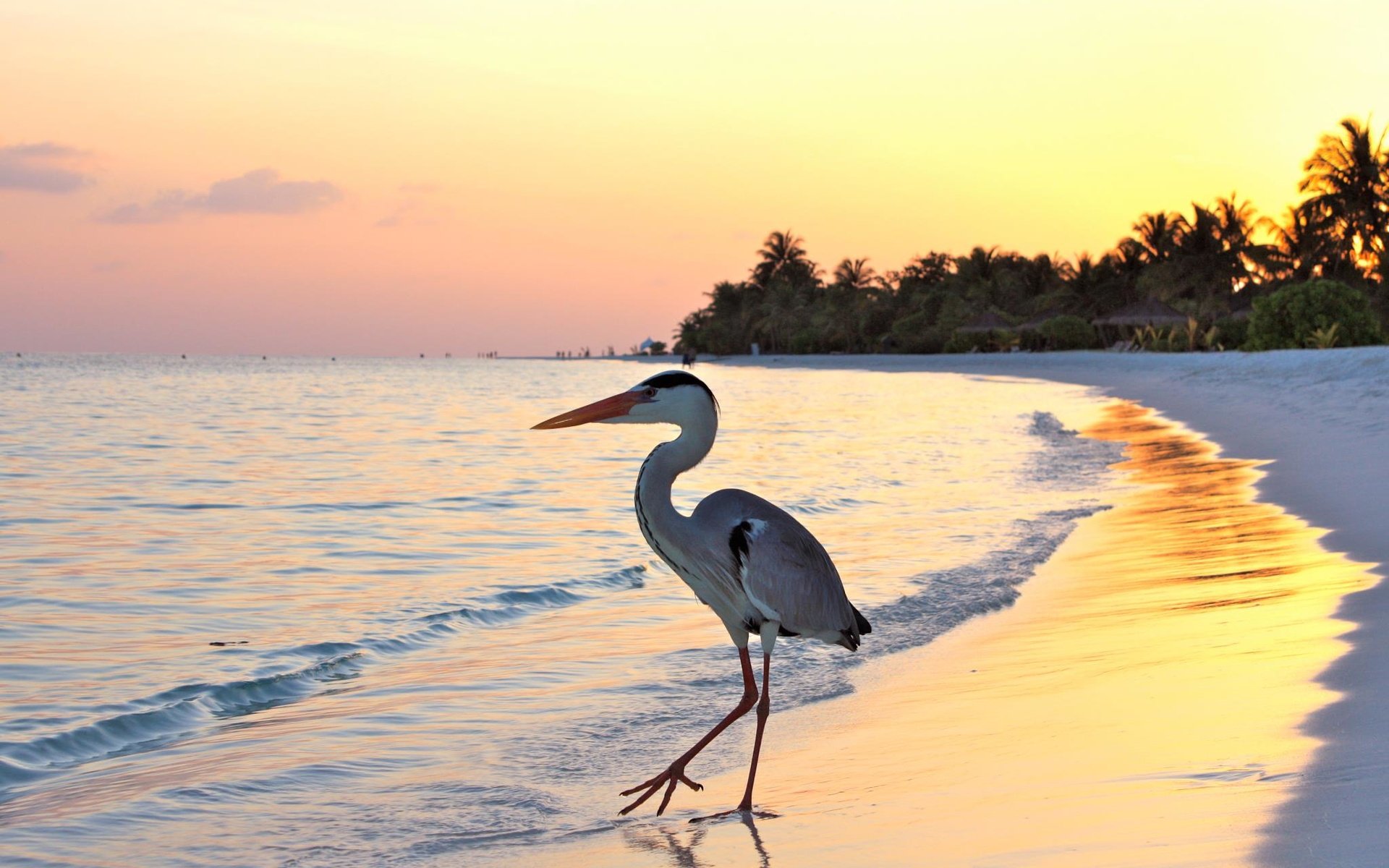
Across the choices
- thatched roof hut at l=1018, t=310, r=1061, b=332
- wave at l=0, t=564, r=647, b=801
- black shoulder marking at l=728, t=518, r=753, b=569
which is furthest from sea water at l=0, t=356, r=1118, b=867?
thatched roof hut at l=1018, t=310, r=1061, b=332

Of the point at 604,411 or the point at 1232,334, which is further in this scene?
the point at 1232,334

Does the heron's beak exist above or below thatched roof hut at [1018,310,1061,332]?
below

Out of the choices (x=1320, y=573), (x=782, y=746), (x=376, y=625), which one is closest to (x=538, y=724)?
(x=782, y=746)

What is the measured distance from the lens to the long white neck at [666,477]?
12.3 feet

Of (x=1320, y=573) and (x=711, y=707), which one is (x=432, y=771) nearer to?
(x=711, y=707)

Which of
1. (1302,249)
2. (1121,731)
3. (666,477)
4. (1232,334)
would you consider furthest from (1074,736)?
(1302,249)

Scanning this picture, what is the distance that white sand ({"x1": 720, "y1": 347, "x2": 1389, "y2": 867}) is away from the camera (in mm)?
2711

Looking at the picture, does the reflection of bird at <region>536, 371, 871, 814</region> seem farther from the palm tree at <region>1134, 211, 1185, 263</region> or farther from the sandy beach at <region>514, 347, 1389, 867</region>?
the palm tree at <region>1134, 211, 1185, 263</region>

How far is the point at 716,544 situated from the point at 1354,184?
55.0 metres

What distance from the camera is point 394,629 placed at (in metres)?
6.87

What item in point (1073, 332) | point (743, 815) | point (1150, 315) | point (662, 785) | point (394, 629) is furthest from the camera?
point (1073, 332)

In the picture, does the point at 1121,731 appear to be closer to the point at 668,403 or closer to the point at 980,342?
the point at 668,403

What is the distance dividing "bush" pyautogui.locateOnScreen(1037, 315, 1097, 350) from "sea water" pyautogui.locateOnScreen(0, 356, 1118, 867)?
52.2m

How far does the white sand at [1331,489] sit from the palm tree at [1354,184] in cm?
1846
